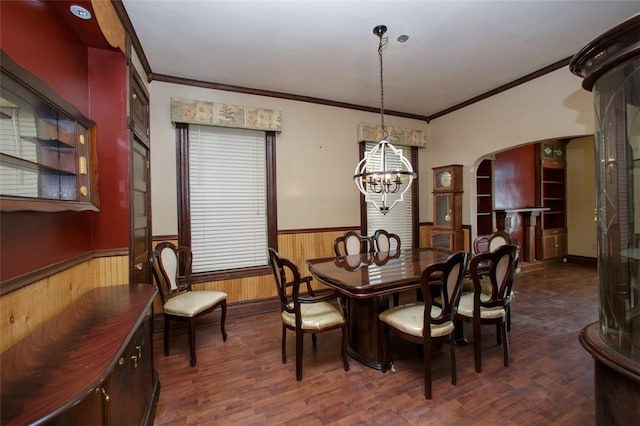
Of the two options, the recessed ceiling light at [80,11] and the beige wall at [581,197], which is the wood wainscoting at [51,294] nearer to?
the recessed ceiling light at [80,11]


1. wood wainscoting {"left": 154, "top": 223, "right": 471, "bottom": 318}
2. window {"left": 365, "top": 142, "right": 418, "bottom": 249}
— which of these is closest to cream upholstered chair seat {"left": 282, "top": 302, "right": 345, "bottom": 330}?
wood wainscoting {"left": 154, "top": 223, "right": 471, "bottom": 318}

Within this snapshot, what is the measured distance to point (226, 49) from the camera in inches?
116

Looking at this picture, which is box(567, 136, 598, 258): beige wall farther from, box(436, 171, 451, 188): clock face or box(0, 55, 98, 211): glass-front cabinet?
box(0, 55, 98, 211): glass-front cabinet

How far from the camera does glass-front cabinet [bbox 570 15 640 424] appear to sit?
51.1 inches

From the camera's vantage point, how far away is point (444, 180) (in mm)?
4801

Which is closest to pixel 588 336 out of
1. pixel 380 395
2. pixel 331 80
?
pixel 380 395

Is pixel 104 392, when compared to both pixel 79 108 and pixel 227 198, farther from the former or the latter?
pixel 227 198

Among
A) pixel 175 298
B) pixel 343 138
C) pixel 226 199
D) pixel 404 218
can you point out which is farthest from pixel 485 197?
pixel 175 298

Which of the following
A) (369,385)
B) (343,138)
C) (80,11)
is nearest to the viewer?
(80,11)

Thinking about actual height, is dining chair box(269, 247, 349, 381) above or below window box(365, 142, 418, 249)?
below

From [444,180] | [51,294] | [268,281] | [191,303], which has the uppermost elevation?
[444,180]

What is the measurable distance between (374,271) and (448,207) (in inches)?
110

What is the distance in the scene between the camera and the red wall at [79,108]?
1.31 meters

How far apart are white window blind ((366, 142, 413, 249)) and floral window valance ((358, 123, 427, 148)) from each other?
173 millimetres
